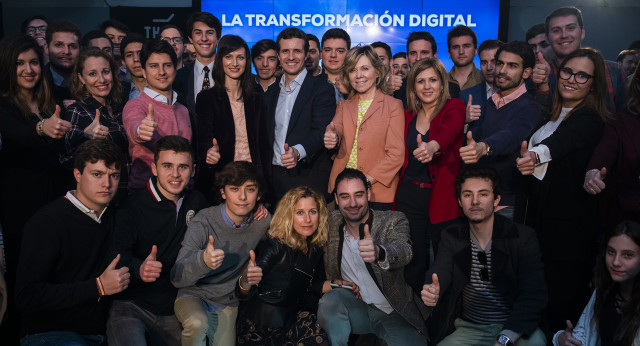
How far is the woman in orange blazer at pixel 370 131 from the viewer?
3750mm

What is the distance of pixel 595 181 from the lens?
3221mm

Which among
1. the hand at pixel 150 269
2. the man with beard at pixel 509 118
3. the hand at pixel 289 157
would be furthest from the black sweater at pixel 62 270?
the man with beard at pixel 509 118

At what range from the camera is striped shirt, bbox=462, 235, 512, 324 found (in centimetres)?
327

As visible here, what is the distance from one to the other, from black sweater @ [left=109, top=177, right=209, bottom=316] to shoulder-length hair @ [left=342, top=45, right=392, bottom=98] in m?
1.41

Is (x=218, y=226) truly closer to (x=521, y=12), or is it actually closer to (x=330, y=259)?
(x=330, y=259)

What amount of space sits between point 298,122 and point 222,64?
2.18 ft

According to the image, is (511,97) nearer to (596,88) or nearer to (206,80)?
(596,88)

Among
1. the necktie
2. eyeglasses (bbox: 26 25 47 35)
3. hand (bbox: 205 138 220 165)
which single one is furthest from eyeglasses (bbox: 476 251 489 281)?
eyeglasses (bbox: 26 25 47 35)

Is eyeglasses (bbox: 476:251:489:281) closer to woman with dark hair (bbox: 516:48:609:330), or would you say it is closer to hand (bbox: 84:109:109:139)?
woman with dark hair (bbox: 516:48:609:330)

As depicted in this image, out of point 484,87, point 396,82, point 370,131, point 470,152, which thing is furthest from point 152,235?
point 484,87

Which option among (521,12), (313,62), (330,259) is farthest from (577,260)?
(521,12)

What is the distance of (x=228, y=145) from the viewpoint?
4.00 m

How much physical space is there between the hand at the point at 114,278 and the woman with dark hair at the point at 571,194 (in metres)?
2.33

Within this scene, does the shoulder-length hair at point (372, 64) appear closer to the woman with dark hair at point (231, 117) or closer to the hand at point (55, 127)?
the woman with dark hair at point (231, 117)
